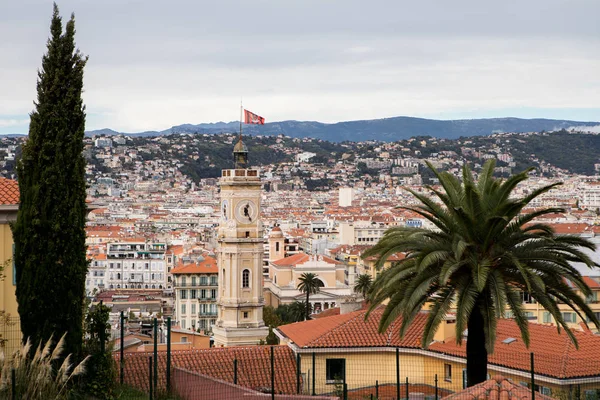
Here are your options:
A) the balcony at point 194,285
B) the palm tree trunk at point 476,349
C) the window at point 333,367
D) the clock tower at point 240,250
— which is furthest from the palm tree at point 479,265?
the balcony at point 194,285

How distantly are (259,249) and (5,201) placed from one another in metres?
34.5

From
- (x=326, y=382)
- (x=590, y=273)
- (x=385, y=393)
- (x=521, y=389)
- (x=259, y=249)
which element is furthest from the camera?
(x=259, y=249)

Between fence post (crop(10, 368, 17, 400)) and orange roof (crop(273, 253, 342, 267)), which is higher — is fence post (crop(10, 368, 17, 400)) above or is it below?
above

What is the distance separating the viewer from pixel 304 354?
19812mm

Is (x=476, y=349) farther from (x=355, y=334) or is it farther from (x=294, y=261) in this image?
(x=294, y=261)

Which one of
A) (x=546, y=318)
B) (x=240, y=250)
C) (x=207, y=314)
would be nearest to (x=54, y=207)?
(x=546, y=318)

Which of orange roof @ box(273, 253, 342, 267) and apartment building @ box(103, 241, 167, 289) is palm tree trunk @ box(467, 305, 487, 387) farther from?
apartment building @ box(103, 241, 167, 289)

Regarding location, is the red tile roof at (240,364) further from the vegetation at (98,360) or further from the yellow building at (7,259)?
the yellow building at (7,259)

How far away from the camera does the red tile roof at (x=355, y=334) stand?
20.3 m

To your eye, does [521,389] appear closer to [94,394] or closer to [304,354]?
[94,394]

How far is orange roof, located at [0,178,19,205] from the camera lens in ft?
48.9

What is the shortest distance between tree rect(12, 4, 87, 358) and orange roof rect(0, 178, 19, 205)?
1.30 m

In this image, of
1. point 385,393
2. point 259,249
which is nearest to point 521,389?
point 385,393

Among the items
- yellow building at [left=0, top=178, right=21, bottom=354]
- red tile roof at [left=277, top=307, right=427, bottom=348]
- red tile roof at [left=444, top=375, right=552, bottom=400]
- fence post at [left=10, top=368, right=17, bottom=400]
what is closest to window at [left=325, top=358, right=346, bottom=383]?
red tile roof at [left=277, top=307, right=427, bottom=348]
